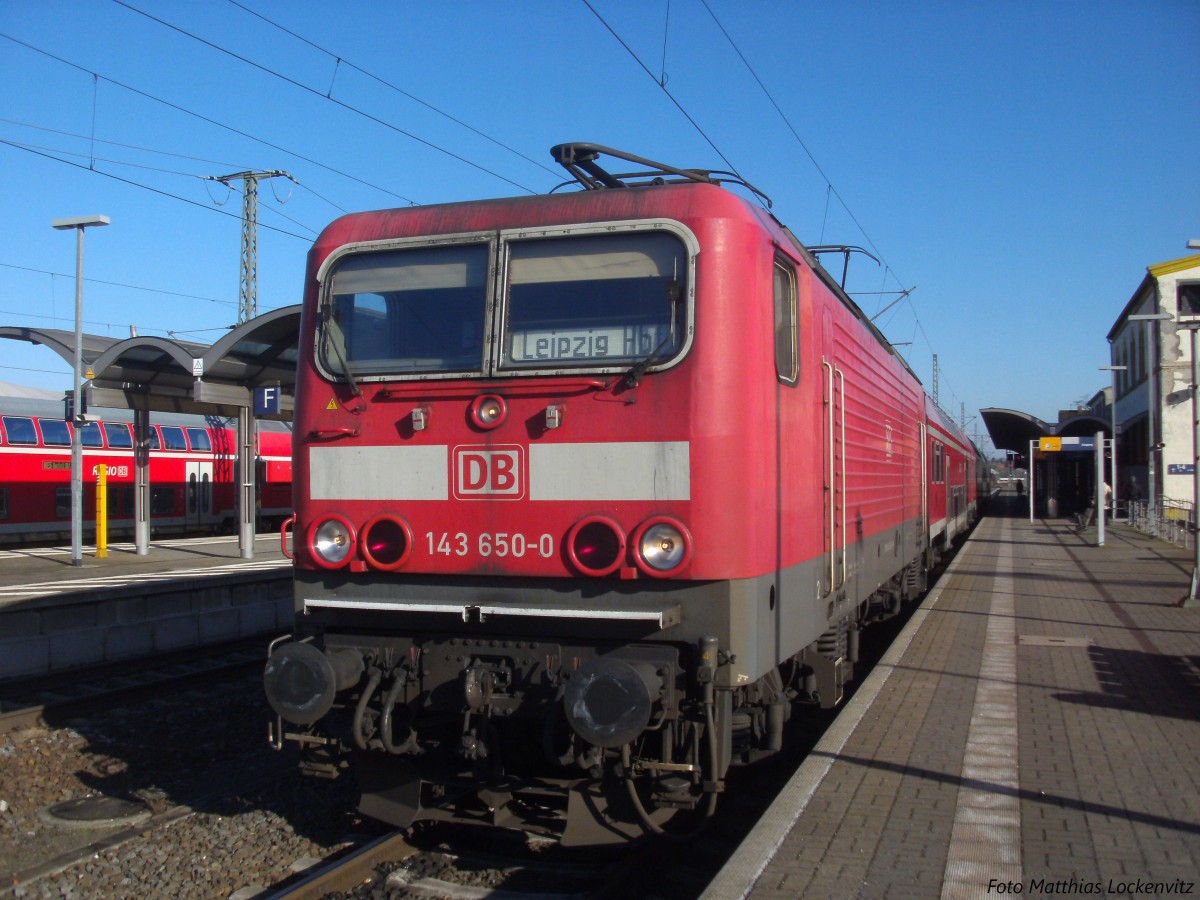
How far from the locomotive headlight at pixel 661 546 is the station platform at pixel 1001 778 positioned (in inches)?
52.0

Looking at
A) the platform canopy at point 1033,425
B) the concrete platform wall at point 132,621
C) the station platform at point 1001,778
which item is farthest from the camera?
the platform canopy at point 1033,425

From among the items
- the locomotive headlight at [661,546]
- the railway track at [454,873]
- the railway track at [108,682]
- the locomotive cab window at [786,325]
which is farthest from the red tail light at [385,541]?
the railway track at [108,682]

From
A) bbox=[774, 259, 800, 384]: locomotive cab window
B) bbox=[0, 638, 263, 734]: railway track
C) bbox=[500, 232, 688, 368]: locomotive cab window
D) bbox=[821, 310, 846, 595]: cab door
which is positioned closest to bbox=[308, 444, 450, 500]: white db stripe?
bbox=[500, 232, 688, 368]: locomotive cab window

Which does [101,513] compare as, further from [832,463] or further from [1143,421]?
[1143,421]

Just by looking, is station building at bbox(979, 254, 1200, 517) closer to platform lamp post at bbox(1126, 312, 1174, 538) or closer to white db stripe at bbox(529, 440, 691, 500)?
platform lamp post at bbox(1126, 312, 1174, 538)

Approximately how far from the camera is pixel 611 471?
4.99m

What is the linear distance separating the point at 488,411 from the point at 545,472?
1.41 feet

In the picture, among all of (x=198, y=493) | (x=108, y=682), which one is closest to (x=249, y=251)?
(x=198, y=493)

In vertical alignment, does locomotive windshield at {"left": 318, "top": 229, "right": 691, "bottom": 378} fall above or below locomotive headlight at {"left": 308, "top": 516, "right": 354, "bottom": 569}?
above

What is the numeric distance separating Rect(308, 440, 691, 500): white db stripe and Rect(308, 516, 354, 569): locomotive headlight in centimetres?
14

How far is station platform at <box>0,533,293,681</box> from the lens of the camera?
35.2 ft

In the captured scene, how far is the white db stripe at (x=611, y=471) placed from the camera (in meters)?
4.92

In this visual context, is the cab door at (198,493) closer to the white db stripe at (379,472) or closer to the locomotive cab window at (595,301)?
the white db stripe at (379,472)

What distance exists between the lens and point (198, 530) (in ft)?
102
